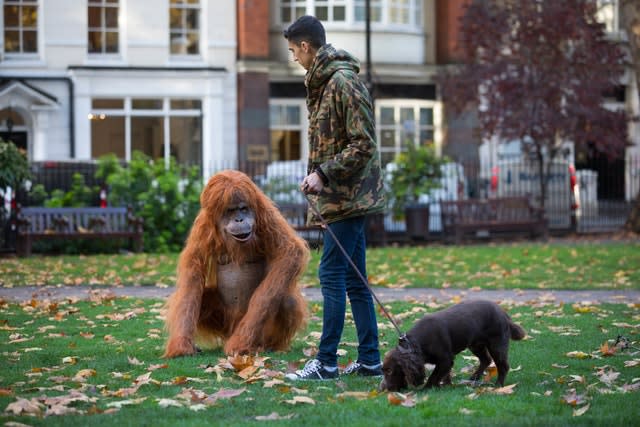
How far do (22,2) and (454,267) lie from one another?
17157 mm

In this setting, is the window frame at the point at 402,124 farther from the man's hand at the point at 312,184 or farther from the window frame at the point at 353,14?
the man's hand at the point at 312,184

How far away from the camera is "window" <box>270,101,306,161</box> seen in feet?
105

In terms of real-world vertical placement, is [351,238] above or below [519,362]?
above

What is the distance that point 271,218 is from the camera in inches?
322

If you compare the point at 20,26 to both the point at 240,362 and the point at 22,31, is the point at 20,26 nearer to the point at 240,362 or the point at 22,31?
the point at 22,31

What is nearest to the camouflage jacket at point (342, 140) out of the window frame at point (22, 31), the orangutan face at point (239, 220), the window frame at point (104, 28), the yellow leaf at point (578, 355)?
the orangutan face at point (239, 220)

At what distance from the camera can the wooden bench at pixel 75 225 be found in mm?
19031

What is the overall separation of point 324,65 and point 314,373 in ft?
6.19

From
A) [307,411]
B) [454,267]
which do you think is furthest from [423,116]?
[307,411]

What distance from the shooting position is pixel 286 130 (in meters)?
32.0

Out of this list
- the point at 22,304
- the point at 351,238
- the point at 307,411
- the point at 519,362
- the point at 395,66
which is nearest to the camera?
the point at 307,411

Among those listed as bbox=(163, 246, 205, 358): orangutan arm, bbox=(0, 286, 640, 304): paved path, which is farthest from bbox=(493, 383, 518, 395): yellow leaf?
bbox=(0, 286, 640, 304): paved path

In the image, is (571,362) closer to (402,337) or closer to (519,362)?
(519,362)

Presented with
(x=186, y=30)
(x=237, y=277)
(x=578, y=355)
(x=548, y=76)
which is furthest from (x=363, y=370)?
(x=186, y=30)
